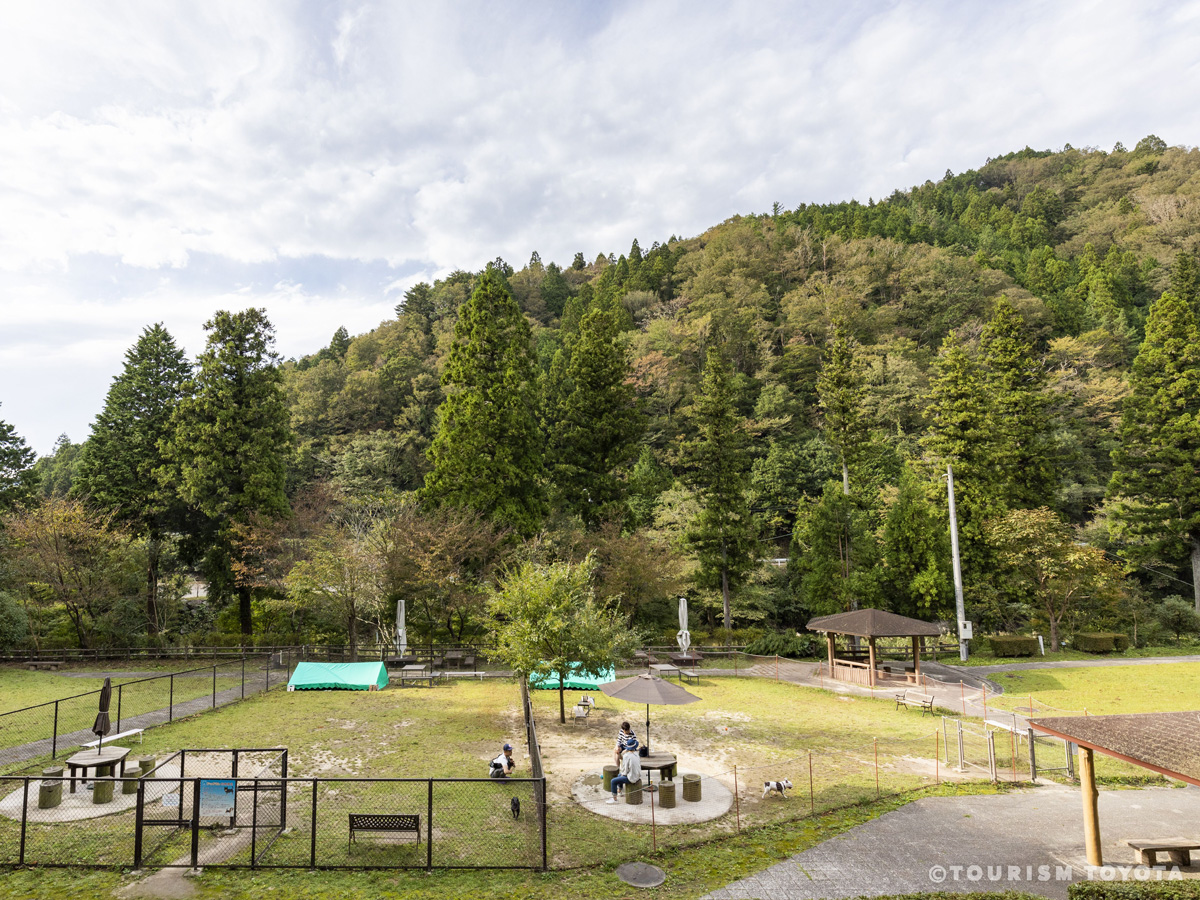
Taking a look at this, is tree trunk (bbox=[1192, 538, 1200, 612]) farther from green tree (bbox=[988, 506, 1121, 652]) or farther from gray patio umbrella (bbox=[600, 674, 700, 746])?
gray patio umbrella (bbox=[600, 674, 700, 746])

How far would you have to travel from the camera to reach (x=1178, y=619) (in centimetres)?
2980

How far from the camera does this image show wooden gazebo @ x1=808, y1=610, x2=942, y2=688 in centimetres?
2139

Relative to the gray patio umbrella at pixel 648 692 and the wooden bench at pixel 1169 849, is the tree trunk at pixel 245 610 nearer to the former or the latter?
the gray patio umbrella at pixel 648 692

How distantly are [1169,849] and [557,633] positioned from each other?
11883 millimetres

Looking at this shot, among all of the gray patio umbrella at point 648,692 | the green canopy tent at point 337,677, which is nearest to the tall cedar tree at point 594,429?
the green canopy tent at point 337,677

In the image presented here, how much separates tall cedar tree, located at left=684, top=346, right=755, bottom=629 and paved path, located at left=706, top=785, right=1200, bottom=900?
19575 millimetres

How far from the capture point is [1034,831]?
9.76 metres

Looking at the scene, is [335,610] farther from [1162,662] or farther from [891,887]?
[1162,662]

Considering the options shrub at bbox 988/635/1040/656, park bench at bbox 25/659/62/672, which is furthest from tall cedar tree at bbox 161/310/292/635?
shrub at bbox 988/635/1040/656

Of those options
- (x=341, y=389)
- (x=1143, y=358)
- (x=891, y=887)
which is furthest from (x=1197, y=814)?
(x=341, y=389)

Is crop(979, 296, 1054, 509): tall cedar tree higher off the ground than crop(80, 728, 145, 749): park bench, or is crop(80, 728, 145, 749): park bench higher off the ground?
crop(979, 296, 1054, 509): tall cedar tree

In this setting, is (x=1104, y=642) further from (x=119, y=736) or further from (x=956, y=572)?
(x=119, y=736)

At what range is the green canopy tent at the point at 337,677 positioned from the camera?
837 inches

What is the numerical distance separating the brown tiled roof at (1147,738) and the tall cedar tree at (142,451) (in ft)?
120
